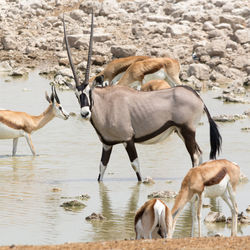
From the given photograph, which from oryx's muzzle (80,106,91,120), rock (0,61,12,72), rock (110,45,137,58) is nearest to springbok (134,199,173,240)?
oryx's muzzle (80,106,91,120)

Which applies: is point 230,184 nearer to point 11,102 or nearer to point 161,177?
point 161,177

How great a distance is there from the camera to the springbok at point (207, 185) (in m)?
7.54

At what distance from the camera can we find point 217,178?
7727mm

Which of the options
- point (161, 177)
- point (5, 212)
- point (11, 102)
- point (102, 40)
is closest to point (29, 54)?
point (102, 40)

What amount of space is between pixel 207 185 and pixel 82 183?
3393 mm

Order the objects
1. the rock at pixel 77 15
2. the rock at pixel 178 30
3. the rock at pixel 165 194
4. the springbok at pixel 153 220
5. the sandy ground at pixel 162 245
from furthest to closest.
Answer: the rock at pixel 77 15 < the rock at pixel 178 30 < the rock at pixel 165 194 < the springbok at pixel 153 220 < the sandy ground at pixel 162 245

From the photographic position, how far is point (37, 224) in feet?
27.9

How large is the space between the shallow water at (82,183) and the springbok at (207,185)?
0.50 metres

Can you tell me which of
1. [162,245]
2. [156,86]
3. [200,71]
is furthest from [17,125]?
[200,71]

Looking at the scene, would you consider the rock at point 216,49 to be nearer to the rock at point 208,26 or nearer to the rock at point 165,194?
the rock at point 208,26

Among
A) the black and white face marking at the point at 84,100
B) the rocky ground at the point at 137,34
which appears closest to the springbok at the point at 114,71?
the rocky ground at the point at 137,34

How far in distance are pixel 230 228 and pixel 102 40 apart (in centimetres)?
2010

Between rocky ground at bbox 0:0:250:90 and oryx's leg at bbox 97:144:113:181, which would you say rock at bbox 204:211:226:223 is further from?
rocky ground at bbox 0:0:250:90

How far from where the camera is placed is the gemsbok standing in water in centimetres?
1075
